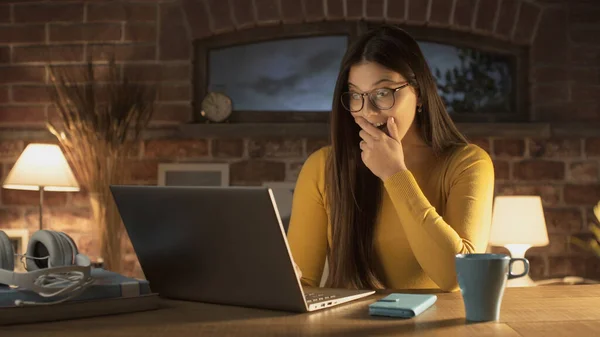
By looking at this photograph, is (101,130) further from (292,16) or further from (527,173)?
(527,173)

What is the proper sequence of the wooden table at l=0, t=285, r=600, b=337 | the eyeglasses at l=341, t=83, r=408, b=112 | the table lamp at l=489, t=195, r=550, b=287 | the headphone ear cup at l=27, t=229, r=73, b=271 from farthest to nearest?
the table lamp at l=489, t=195, r=550, b=287 → the eyeglasses at l=341, t=83, r=408, b=112 → the headphone ear cup at l=27, t=229, r=73, b=271 → the wooden table at l=0, t=285, r=600, b=337

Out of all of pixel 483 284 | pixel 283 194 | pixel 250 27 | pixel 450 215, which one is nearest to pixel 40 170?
pixel 283 194

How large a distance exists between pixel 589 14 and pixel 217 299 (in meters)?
2.98

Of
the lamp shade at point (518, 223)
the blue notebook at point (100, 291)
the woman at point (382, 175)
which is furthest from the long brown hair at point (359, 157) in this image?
the lamp shade at point (518, 223)

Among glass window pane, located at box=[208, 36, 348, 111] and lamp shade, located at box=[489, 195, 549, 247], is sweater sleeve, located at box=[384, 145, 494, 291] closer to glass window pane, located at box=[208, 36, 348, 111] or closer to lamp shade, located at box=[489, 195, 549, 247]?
lamp shade, located at box=[489, 195, 549, 247]

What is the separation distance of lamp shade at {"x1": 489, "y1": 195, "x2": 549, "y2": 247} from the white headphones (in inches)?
93.0

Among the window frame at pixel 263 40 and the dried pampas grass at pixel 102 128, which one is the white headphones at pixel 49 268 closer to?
the dried pampas grass at pixel 102 128

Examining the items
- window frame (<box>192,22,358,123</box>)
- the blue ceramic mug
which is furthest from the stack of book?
window frame (<box>192,22,358,123</box>)

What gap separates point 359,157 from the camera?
75.1 inches

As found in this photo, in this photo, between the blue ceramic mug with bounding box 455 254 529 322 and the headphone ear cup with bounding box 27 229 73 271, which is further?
the headphone ear cup with bounding box 27 229 73 271

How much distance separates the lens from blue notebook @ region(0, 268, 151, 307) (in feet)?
3.71

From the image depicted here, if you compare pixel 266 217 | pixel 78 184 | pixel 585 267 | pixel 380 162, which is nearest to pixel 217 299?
pixel 266 217

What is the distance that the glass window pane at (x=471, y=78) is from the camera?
374cm

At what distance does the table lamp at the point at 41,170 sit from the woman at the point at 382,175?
5.76ft
